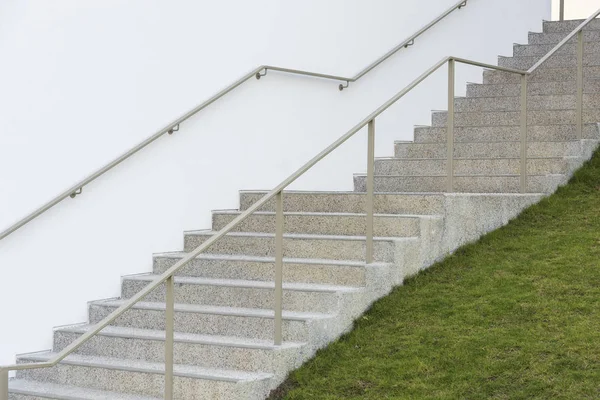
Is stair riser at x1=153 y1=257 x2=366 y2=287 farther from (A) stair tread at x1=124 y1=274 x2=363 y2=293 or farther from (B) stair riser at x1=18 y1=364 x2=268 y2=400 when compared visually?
(B) stair riser at x1=18 y1=364 x2=268 y2=400

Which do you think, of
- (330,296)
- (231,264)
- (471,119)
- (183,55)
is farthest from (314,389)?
(471,119)

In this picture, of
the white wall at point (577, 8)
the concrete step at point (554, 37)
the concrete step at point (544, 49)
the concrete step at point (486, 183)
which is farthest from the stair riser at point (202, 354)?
the white wall at point (577, 8)

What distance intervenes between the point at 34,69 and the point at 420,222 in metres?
2.51

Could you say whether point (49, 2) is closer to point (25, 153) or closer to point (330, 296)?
point (25, 153)

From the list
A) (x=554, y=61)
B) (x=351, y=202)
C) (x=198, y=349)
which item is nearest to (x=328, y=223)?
(x=351, y=202)

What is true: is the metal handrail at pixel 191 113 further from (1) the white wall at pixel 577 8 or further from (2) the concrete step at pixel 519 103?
(1) the white wall at pixel 577 8

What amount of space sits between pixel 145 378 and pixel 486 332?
72.1 inches

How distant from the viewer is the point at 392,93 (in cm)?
865

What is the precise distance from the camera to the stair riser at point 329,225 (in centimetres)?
644

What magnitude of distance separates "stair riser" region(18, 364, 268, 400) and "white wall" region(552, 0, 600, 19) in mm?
6548

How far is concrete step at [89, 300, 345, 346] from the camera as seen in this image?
5.64m

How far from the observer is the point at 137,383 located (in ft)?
17.9

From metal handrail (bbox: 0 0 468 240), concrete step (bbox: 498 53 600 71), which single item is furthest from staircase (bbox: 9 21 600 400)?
metal handrail (bbox: 0 0 468 240)

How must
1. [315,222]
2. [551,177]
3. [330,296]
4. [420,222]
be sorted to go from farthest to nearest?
1. [551,177]
2. [315,222]
3. [420,222]
4. [330,296]
